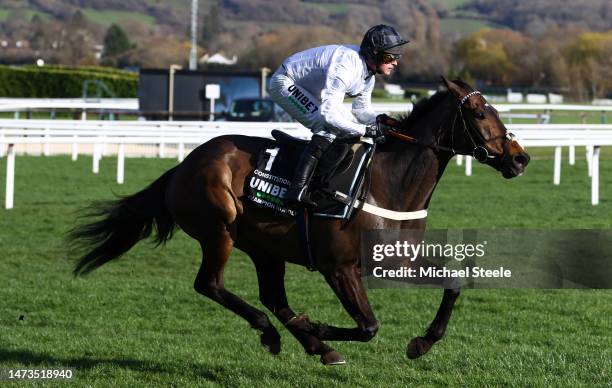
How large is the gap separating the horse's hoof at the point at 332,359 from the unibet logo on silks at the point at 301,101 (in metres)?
1.35

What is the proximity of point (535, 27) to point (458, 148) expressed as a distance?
383 ft

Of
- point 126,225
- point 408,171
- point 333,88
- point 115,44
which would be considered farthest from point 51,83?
point 408,171

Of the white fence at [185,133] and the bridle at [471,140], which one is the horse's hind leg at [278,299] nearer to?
the bridle at [471,140]

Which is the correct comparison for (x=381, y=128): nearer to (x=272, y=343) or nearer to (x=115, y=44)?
(x=272, y=343)

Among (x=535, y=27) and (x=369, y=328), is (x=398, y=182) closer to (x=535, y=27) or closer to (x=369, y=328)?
(x=369, y=328)

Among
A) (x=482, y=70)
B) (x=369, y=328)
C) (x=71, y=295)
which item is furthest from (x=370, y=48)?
(x=482, y=70)

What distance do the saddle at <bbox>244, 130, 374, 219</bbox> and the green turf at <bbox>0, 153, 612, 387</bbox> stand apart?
90cm

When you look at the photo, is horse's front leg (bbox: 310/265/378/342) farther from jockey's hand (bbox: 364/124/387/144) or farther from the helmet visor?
the helmet visor

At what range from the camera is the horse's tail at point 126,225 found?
663 centimetres

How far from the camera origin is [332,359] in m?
5.81

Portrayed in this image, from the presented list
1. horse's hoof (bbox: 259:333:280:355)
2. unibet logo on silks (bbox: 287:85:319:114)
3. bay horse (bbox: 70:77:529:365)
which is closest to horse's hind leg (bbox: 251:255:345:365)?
bay horse (bbox: 70:77:529:365)

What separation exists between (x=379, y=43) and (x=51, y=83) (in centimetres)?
4512

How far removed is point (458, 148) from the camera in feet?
19.2

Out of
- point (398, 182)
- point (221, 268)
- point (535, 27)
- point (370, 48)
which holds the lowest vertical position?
point (221, 268)
